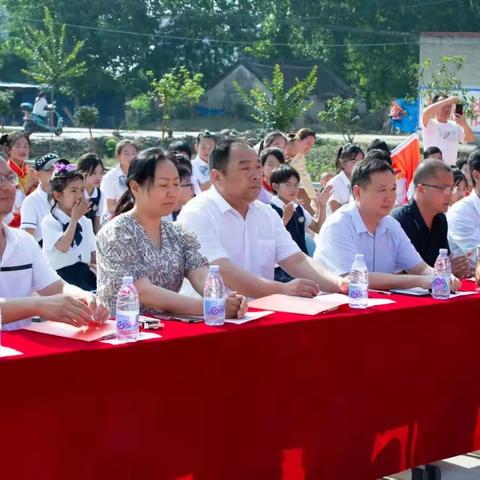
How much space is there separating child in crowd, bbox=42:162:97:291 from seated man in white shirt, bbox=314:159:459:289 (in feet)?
5.47

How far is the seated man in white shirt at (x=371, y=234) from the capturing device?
446 centimetres

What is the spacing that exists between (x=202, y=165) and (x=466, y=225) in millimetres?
4297

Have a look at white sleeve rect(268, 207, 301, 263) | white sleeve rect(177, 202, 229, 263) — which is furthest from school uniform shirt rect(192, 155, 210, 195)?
white sleeve rect(177, 202, 229, 263)

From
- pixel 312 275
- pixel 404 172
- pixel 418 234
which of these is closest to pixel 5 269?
pixel 312 275

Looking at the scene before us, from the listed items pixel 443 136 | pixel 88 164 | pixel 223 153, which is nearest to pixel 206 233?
pixel 223 153

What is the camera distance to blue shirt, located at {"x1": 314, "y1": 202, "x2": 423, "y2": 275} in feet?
14.8

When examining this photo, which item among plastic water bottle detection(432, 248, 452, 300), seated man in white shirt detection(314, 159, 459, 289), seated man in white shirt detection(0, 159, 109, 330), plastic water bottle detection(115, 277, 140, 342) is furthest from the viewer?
seated man in white shirt detection(314, 159, 459, 289)

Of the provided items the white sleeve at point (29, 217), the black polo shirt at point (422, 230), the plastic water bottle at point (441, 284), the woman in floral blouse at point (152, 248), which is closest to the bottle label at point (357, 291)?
the plastic water bottle at point (441, 284)

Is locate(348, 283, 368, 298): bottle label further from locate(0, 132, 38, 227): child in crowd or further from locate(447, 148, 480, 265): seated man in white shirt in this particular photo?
locate(0, 132, 38, 227): child in crowd

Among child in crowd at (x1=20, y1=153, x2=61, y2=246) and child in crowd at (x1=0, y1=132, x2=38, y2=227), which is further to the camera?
child in crowd at (x1=0, y1=132, x2=38, y2=227)

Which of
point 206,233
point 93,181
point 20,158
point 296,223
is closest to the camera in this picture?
point 206,233

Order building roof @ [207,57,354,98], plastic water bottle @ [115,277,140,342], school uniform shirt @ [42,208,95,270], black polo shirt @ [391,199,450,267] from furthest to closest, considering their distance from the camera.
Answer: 1. building roof @ [207,57,354,98]
2. school uniform shirt @ [42,208,95,270]
3. black polo shirt @ [391,199,450,267]
4. plastic water bottle @ [115,277,140,342]

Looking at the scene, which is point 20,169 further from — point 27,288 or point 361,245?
point 27,288

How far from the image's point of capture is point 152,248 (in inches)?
148
